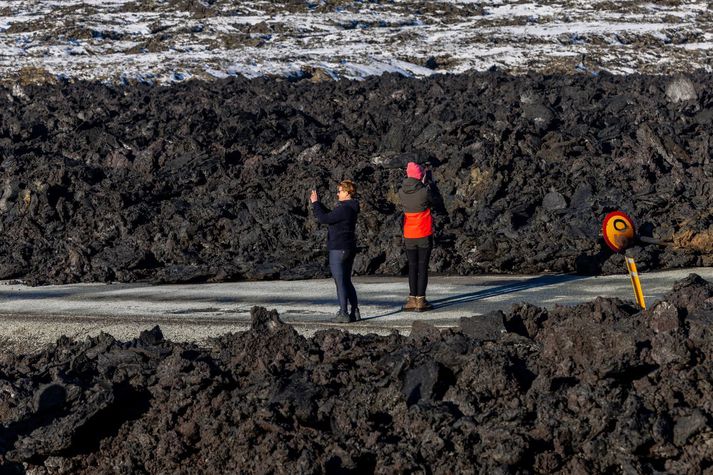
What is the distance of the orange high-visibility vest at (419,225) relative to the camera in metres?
13.9

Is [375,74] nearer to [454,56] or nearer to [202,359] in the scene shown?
[454,56]

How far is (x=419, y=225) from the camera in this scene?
14.0 m

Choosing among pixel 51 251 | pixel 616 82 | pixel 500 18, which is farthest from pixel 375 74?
pixel 51 251

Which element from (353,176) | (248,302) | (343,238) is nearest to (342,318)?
(343,238)

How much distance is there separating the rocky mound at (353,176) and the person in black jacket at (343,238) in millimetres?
5164

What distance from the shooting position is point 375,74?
42000 mm

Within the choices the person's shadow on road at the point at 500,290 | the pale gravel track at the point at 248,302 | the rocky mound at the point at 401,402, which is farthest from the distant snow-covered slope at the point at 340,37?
the rocky mound at the point at 401,402

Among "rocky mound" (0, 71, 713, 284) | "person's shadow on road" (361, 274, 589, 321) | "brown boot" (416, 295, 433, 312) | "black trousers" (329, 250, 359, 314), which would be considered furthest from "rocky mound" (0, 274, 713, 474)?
"rocky mound" (0, 71, 713, 284)

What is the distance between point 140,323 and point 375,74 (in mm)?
28645

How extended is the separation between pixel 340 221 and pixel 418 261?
1365mm

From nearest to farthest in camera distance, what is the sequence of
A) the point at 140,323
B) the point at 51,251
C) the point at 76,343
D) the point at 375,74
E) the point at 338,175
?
the point at 76,343
the point at 140,323
the point at 51,251
the point at 338,175
the point at 375,74

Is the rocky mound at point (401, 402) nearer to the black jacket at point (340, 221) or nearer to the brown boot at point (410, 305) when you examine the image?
the black jacket at point (340, 221)

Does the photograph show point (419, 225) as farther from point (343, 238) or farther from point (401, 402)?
point (401, 402)

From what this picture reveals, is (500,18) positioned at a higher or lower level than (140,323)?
higher
